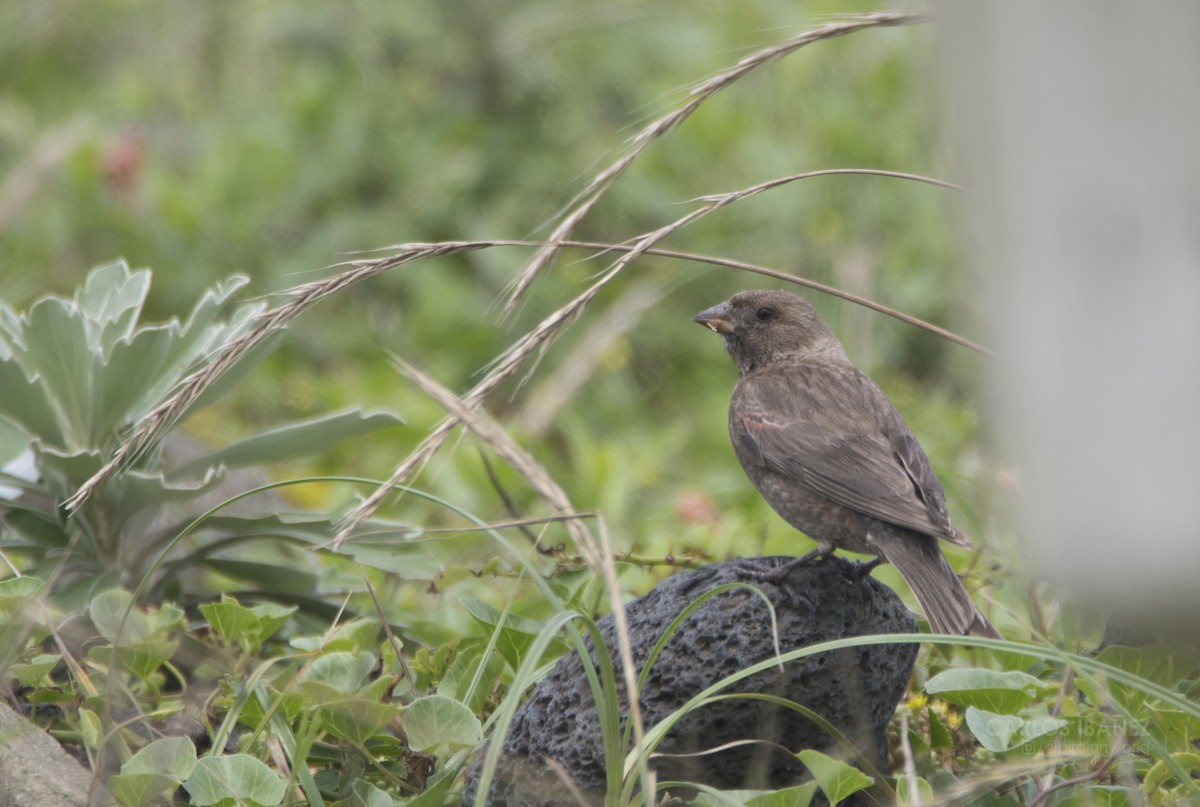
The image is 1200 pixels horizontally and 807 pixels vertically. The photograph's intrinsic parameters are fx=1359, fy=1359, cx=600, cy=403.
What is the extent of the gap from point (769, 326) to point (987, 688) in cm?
172

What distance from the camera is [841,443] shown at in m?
3.59

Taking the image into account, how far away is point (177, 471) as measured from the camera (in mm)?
3574

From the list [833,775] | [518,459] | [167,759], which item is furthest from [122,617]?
[833,775]

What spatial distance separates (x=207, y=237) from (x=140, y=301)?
12.8 ft

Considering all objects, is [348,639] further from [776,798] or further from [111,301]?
[111,301]

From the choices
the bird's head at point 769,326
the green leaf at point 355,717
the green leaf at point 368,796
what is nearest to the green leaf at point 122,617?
the green leaf at point 355,717

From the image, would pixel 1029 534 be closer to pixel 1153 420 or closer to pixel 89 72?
pixel 1153 420

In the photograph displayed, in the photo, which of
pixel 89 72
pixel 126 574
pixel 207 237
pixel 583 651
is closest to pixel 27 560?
pixel 126 574

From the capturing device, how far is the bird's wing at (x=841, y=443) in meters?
3.35

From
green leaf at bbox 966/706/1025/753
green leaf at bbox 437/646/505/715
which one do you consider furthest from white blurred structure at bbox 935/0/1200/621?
green leaf at bbox 437/646/505/715

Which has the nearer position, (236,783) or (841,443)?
(236,783)

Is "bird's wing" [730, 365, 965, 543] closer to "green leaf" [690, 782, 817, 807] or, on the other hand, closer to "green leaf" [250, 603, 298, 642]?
"green leaf" [690, 782, 817, 807]

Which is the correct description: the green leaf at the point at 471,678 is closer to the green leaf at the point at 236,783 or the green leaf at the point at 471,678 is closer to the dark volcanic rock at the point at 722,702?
the dark volcanic rock at the point at 722,702

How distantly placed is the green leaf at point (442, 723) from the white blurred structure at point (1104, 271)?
55.9 inches
